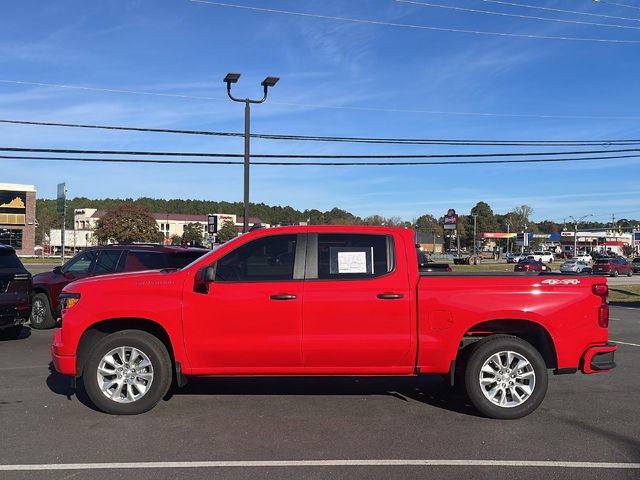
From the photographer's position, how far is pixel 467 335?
19.3ft

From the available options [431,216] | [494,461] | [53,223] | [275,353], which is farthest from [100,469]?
[431,216]

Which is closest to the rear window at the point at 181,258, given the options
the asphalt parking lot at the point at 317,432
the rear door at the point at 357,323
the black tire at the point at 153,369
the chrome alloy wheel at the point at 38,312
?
the asphalt parking lot at the point at 317,432

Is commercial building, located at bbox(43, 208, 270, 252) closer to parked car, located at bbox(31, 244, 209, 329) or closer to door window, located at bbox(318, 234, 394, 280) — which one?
parked car, located at bbox(31, 244, 209, 329)

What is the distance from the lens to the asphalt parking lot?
436cm

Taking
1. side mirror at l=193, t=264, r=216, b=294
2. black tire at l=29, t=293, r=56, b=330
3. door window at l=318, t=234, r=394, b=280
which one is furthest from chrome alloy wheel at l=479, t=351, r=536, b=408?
black tire at l=29, t=293, r=56, b=330

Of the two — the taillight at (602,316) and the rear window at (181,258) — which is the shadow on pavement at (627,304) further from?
the rear window at (181,258)

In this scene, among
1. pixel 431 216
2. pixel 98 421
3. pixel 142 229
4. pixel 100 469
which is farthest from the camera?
pixel 431 216

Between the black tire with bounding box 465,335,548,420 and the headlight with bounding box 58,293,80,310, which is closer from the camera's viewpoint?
the black tire with bounding box 465,335,548,420

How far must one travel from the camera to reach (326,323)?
5.61m

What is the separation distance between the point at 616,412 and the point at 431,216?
181 metres

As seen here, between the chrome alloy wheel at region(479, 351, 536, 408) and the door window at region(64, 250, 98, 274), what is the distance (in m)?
8.44

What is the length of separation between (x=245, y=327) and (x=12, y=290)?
6131 mm

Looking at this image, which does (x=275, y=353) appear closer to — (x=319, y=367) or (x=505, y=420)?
(x=319, y=367)

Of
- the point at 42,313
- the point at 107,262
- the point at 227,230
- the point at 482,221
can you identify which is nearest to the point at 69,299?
the point at 107,262
